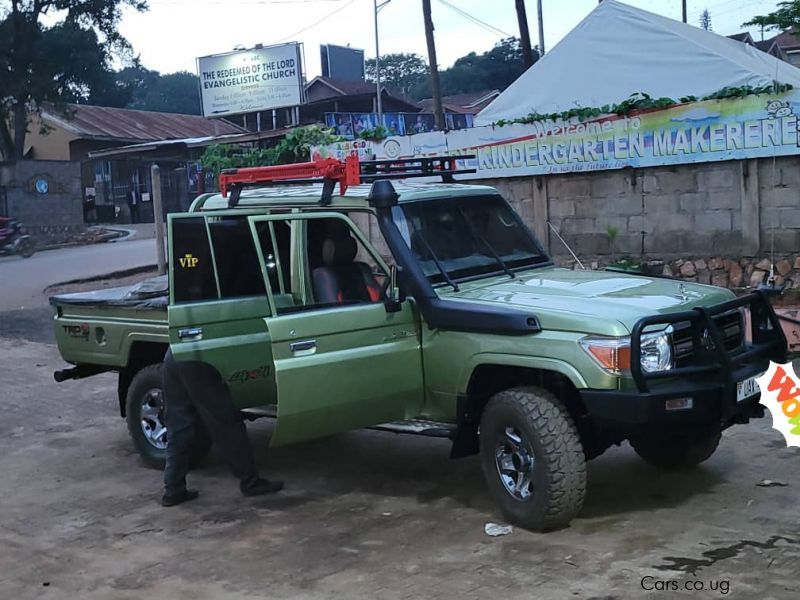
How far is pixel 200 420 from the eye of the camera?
6.43 m

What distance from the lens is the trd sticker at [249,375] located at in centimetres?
614

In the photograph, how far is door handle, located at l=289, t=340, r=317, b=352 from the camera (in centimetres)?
536

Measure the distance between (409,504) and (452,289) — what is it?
1341mm

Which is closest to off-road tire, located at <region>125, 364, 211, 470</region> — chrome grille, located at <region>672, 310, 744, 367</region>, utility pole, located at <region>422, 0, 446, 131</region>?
chrome grille, located at <region>672, 310, 744, 367</region>

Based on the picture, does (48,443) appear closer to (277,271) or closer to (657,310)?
(277,271)

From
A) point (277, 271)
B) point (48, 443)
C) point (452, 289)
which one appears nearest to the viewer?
point (452, 289)

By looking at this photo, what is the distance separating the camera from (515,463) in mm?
5309

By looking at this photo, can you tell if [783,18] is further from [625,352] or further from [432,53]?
[625,352]

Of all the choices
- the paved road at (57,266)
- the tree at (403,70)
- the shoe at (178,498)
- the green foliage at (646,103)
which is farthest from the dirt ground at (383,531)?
the tree at (403,70)

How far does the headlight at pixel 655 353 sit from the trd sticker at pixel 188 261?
2.95 m

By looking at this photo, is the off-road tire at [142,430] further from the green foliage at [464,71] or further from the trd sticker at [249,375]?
the green foliage at [464,71]

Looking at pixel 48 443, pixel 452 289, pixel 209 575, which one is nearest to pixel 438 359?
pixel 452 289

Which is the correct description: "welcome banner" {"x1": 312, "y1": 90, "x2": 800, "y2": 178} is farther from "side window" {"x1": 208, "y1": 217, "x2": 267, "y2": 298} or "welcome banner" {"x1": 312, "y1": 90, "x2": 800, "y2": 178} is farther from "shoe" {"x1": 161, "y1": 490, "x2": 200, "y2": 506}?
"shoe" {"x1": 161, "y1": 490, "x2": 200, "y2": 506}

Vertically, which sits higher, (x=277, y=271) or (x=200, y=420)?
(x=277, y=271)
